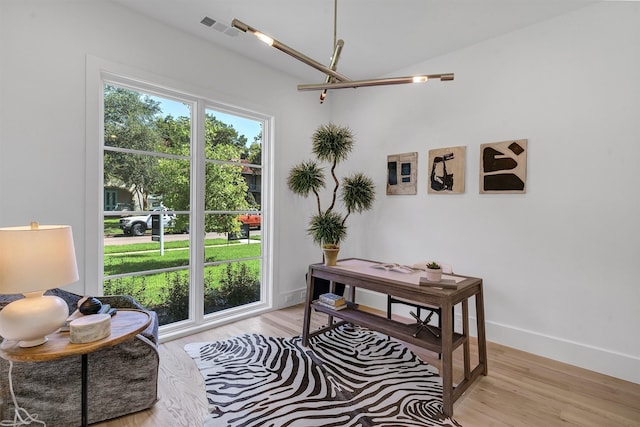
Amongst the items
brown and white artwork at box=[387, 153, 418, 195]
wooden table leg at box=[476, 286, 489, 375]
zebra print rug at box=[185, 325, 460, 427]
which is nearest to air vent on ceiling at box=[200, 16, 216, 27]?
brown and white artwork at box=[387, 153, 418, 195]

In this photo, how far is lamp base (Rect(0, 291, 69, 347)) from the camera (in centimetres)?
133

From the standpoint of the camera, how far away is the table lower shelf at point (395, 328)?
6.77ft

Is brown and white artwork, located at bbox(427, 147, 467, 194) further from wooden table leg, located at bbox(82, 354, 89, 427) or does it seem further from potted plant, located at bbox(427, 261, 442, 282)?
wooden table leg, located at bbox(82, 354, 89, 427)

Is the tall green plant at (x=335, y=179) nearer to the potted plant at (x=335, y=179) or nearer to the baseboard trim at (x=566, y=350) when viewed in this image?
the potted plant at (x=335, y=179)

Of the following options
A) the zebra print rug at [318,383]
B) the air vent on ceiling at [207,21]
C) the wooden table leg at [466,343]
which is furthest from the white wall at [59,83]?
the wooden table leg at [466,343]

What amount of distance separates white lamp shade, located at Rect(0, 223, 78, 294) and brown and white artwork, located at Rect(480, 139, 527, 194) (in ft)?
11.1

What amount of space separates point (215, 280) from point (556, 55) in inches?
159

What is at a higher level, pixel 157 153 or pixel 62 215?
pixel 157 153

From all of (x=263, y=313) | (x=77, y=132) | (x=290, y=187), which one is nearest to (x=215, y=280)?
(x=263, y=313)

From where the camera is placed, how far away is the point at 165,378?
7.59ft

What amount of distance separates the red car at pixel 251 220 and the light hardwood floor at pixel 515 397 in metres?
1.51

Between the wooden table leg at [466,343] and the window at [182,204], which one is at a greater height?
the window at [182,204]

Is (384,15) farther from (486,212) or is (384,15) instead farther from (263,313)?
(263,313)

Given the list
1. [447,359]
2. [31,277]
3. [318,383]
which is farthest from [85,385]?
[447,359]
